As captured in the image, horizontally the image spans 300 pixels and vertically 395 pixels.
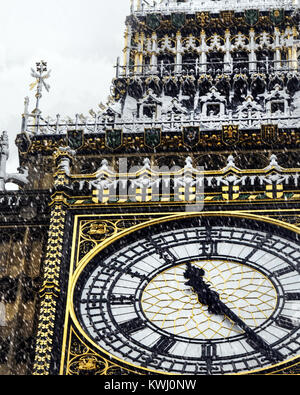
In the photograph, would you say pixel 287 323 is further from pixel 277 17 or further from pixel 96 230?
pixel 277 17

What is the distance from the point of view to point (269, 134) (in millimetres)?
25344

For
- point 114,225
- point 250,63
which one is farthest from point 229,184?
point 250,63

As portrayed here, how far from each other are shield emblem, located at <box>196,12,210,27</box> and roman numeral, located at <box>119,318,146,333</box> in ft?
52.6

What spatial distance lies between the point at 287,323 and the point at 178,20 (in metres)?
16.5

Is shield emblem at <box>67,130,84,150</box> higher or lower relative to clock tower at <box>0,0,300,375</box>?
higher

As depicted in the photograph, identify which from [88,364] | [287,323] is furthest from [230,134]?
[88,364]

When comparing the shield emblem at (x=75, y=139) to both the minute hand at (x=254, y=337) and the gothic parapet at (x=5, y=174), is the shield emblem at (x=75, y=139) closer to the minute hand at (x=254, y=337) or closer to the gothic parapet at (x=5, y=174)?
the gothic parapet at (x=5, y=174)

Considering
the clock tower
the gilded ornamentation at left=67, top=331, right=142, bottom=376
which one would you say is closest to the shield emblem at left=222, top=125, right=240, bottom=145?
the clock tower

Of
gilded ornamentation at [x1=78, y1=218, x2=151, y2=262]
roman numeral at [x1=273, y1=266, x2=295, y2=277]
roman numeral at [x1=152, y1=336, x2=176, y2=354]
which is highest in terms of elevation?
gilded ornamentation at [x1=78, y1=218, x2=151, y2=262]

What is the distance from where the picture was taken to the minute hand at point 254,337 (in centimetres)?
1809

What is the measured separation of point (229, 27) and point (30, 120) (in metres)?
8.60

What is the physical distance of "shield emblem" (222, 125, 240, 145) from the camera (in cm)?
2530

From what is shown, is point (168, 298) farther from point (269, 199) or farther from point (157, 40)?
point (157, 40)

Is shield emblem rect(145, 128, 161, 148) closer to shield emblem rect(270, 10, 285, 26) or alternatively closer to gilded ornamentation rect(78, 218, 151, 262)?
gilded ornamentation rect(78, 218, 151, 262)
